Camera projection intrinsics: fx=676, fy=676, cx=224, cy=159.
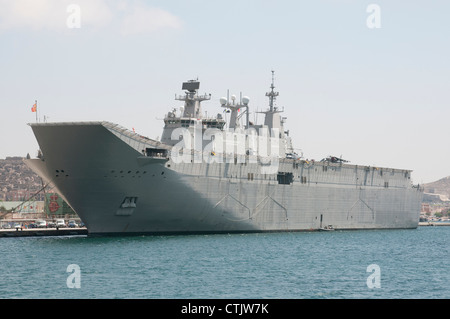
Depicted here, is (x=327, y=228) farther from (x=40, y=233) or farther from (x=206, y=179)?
(x=40, y=233)

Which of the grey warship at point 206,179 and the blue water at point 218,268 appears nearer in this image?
the blue water at point 218,268

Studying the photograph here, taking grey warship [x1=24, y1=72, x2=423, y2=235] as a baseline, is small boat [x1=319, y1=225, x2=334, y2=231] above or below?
below

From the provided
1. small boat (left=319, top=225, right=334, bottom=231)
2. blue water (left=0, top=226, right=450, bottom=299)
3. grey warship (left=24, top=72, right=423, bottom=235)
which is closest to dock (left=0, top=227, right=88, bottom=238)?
blue water (left=0, top=226, right=450, bottom=299)

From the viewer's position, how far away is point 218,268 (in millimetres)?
29812

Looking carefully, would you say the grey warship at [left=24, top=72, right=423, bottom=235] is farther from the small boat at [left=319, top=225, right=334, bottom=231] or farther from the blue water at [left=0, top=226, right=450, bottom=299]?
the blue water at [left=0, top=226, right=450, bottom=299]

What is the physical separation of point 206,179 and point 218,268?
1464 cm

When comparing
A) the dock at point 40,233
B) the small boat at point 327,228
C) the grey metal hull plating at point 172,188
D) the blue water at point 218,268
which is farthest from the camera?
the small boat at point 327,228

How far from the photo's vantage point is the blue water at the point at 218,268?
79.7 ft

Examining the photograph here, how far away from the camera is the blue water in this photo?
24.3 metres

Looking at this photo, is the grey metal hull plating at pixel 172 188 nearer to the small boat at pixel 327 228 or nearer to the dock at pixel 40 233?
the small boat at pixel 327 228

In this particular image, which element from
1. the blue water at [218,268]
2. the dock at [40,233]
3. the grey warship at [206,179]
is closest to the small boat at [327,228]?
the grey warship at [206,179]

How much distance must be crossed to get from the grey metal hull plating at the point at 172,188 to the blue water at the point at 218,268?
157cm

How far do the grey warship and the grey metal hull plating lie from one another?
67 mm

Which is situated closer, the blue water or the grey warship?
the blue water
